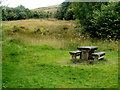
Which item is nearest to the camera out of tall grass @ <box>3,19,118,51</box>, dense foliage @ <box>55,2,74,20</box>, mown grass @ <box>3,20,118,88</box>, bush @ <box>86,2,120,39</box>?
mown grass @ <box>3,20,118,88</box>

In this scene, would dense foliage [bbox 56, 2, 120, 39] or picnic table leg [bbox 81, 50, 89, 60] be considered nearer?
picnic table leg [bbox 81, 50, 89, 60]

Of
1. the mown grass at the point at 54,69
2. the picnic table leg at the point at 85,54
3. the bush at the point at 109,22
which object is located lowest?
the mown grass at the point at 54,69

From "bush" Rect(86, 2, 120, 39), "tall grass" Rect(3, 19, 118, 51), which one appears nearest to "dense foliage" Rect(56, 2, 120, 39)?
"bush" Rect(86, 2, 120, 39)

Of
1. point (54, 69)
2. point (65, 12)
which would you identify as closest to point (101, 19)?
point (54, 69)

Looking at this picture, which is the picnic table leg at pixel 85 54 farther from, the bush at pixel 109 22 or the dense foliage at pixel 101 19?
the bush at pixel 109 22

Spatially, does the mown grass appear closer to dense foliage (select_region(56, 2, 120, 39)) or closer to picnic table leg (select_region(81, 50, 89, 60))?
picnic table leg (select_region(81, 50, 89, 60))

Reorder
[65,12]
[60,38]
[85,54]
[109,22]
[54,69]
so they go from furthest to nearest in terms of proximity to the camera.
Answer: [65,12] < [60,38] < [109,22] < [85,54] < [54,69]

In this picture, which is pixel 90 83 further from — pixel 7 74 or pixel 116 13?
pixel 116 13

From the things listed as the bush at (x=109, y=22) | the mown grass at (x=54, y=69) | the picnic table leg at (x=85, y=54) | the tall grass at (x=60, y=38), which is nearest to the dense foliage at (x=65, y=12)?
the tall grass at (x=60, y=38)

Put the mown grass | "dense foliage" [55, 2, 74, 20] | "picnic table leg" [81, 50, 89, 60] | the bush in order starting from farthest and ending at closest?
"dense foliage" [55, 2, 74, 20] < the bush < "picnic table leg" [81, 50, 89, 60] < the mown grass

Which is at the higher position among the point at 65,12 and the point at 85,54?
the point at 65,12

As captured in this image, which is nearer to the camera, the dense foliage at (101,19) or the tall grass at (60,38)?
the tall grass at (60,38)

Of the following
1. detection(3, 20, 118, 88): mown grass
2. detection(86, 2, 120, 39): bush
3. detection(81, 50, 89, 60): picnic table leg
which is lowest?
detection(3, 20, 118, 88): mown grass

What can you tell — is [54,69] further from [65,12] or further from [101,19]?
[65,12]
